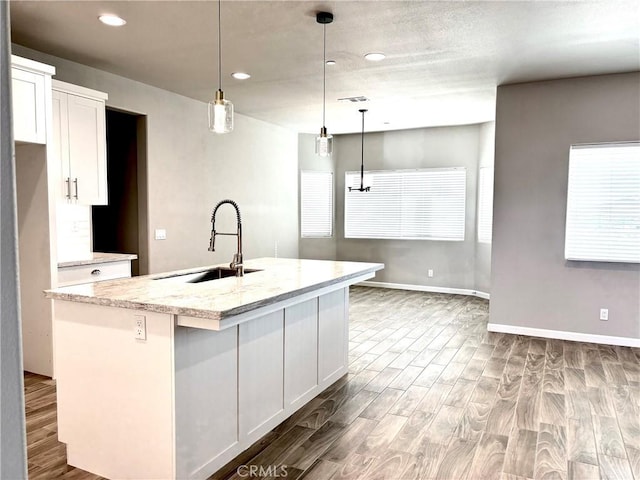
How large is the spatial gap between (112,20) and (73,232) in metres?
1.82

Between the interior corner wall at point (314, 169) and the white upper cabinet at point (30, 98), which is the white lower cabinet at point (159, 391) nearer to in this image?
the white upper cabinet at point (30, 98)

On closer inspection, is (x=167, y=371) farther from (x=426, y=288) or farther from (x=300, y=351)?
(x=426, y=288)

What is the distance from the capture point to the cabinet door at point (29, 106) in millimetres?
3180

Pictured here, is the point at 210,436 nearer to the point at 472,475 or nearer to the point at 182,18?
the point at 472,475

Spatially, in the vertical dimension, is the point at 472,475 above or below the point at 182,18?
below

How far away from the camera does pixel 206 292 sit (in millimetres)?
2344

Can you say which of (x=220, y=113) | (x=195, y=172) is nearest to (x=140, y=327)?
(x=220, y=113)

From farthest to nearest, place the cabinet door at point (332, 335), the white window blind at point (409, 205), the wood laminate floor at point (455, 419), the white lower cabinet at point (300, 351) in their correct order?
1. the white window blind at point (409, 205)
2. the cabinet door at point (332, 335)
3. the white lower cabinet at point (300, 351)
4. the wood laminate floor at point (455, 419)

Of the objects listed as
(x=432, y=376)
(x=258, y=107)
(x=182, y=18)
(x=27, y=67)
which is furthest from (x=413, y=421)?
(x=258, y=107)

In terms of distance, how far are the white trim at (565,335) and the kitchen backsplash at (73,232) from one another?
429cm

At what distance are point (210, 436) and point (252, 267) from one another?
140cm

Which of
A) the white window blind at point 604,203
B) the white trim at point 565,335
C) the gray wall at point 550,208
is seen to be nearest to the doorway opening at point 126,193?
the gray wall at point 550,208

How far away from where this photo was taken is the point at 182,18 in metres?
3.26

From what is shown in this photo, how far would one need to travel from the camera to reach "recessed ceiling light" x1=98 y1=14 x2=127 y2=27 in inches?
128
